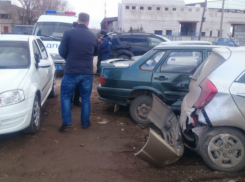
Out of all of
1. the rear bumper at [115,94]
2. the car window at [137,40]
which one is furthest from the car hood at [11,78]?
the car window at [137,40]

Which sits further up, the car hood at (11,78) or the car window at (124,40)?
the car window at (124,40)

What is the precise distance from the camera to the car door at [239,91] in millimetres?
3400

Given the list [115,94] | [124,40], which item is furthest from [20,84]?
[124,40]

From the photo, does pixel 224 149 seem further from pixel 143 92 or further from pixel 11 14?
pixel 11 14

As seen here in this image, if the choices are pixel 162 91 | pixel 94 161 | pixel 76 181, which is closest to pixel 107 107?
pixel 162 91

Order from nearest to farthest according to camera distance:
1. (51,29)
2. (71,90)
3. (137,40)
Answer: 1. (71,90)
2. (51,29)
3. (137,40)

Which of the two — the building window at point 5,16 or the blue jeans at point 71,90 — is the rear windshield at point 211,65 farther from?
the building window at point 5,16

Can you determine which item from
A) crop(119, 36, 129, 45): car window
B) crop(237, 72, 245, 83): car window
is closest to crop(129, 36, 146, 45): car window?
crop(119, 36, 129, 45): car window

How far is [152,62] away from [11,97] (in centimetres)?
266

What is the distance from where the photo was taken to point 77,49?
15.7 ft

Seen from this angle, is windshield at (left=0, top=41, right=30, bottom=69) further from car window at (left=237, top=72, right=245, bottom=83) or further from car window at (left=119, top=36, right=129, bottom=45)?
car window at (left=119, top=36, right=129, bottom=45)

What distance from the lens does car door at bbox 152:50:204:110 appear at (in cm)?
509

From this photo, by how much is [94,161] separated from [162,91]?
2023mm

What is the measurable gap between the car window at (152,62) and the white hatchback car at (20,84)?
1902 millimetres
